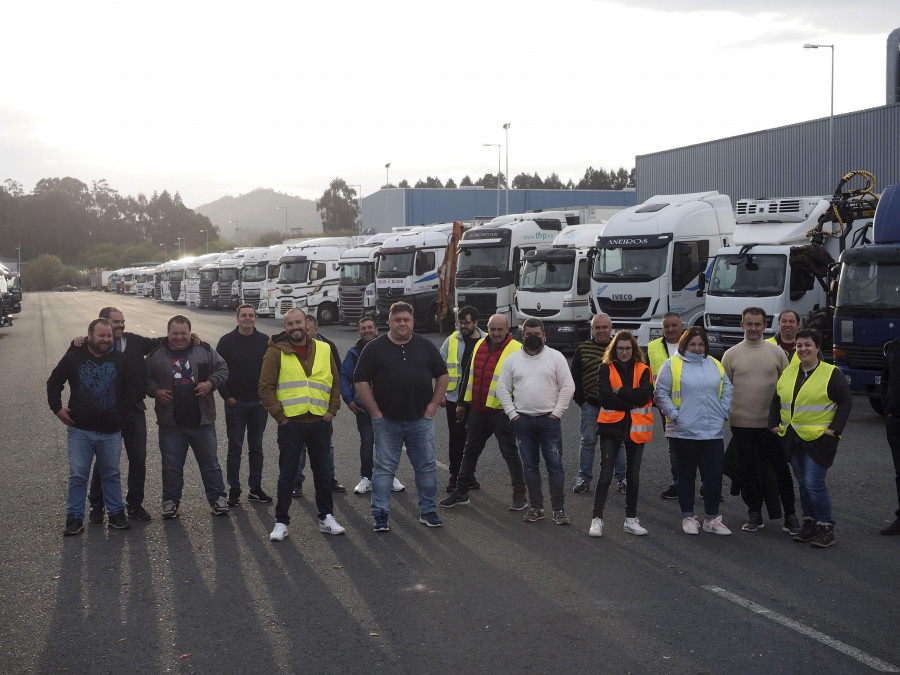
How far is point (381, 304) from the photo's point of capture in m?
33.0

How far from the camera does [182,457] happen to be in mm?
Answer: 8539

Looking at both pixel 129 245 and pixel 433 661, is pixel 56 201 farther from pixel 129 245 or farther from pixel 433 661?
pixel 433 661

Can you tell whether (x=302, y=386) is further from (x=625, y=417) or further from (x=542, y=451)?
(x=625, y=417)

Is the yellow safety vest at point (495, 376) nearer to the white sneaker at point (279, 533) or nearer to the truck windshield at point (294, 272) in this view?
the white sneaker at point (279, 533)

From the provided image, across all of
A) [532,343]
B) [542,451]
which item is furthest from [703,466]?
[532,343]

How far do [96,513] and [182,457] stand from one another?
85 centimetres

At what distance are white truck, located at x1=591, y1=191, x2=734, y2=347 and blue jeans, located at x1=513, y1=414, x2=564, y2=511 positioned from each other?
13.6 m

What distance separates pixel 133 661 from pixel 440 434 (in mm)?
7840

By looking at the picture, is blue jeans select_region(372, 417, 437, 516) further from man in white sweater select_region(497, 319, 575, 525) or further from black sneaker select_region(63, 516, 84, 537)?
black sneaker select_region(63, 516, 84, 537)

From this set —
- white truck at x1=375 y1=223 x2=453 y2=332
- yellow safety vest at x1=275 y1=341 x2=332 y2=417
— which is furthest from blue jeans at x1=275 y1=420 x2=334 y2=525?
white truck at x1=375 y1=223 x2=453 y2=332

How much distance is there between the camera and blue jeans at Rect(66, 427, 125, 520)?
26.6ft

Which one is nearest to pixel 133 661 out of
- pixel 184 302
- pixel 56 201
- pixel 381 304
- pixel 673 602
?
pixel 673 602

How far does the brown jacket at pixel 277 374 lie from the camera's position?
26.0 feet

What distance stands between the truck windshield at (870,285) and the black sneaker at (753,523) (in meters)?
7.28
